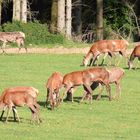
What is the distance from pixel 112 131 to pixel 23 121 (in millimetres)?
2615

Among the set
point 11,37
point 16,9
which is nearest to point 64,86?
point 11,37

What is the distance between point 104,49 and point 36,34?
13166 mm

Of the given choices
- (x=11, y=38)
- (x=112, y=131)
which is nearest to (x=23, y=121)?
(x=112, y=131)

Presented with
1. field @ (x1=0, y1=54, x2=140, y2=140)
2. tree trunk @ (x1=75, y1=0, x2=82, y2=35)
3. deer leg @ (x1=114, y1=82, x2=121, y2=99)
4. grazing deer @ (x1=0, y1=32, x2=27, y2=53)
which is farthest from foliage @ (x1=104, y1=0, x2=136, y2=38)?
deer leg @ (x1=114, y1=82, x2=121, y2=99)

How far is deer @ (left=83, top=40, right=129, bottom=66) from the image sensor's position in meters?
33.8

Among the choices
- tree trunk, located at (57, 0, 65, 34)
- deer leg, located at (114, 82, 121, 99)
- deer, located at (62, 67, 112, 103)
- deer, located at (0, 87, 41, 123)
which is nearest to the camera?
deer, located at (0, 87, 41, 123)

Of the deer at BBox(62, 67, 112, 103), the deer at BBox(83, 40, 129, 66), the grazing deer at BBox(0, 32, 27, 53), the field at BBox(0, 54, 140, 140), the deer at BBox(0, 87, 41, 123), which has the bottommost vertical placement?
the field at BBox(0, 54, 140, 140)

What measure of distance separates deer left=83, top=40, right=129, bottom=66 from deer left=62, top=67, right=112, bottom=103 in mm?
10596

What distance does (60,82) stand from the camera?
2173cm

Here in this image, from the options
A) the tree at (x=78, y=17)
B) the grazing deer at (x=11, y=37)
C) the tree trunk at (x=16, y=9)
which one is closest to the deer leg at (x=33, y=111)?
the grazing deer at (x=11, y=37)

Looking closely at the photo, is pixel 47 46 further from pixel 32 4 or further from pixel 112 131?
pixel 112 131

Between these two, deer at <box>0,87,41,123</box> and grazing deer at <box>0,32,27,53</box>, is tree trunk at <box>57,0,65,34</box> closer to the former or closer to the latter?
grazing deer at <box>0,32,27,53</box>

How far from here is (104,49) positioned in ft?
113

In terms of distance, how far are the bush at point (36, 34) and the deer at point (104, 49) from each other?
11932mm
